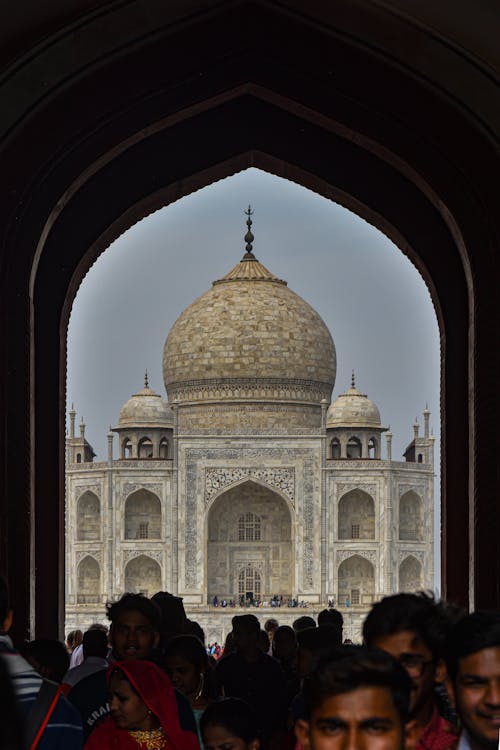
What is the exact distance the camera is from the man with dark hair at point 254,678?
482 centimetres

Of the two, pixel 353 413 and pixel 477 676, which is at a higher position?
pixel 353 413

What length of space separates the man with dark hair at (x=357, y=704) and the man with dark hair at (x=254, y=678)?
8.59 ft

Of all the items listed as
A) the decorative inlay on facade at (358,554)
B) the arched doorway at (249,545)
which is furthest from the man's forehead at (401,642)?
the decorative inlay on facade at (358,554)

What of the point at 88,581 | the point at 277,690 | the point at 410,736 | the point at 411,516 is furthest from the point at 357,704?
the point at 88,581

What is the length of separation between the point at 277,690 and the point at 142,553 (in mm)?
30224

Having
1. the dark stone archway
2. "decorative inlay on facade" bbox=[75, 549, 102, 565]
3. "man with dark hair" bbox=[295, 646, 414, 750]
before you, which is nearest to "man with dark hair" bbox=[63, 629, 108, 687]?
the dark stone archway

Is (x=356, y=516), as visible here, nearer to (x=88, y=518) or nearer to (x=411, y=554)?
(x=411, y=554)

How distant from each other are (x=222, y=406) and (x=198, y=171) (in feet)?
92.7

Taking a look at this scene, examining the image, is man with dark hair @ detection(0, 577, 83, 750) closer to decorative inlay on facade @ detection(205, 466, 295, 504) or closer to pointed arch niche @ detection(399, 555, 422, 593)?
decorative inlay on facade @ detection(205, 466, 295, 504)

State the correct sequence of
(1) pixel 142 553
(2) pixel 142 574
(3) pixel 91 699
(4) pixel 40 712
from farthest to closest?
(2) pixel 142 574 < (1) pixel 142 553 < (3) pixel 91 699 < (4) pixel 40 712

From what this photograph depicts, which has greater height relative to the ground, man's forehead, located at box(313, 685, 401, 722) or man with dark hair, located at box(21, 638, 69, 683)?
man's forehead, located at box(313, 685, 401, 722)

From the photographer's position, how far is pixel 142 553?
114 feet

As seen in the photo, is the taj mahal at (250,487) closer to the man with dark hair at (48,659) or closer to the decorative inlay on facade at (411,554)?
the decorative inlay on facade at (411,554)

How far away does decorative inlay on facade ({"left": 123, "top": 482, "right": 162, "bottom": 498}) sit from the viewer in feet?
113
